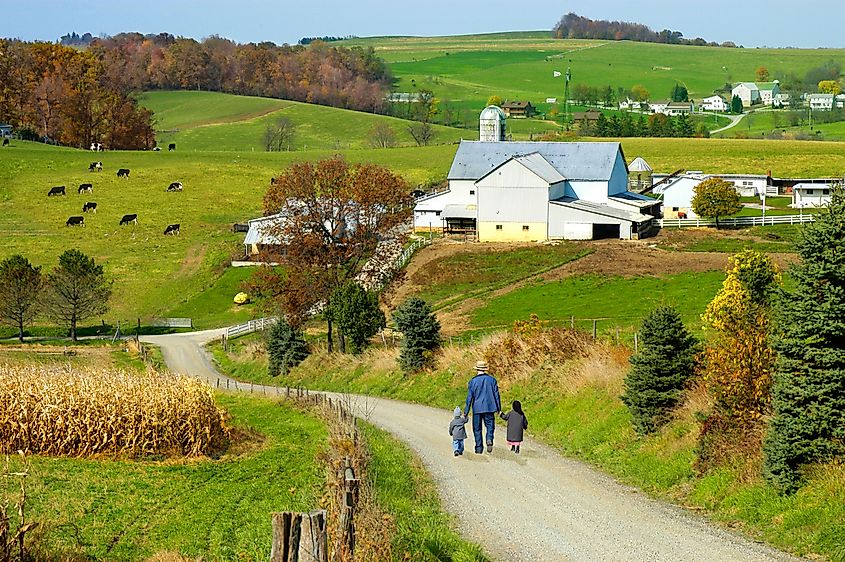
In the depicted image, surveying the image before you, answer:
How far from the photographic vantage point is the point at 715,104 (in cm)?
18325

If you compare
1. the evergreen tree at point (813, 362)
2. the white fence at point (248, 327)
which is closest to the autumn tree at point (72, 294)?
the white fence at point (248, 327)

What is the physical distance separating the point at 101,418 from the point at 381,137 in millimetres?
110877

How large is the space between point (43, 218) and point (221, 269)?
18251mm

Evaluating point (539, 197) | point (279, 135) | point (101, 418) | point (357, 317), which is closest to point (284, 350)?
point (357, 317)

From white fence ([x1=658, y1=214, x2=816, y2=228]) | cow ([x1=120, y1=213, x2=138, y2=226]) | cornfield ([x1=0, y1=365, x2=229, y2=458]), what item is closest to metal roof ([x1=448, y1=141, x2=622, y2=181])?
white fence ([x1=658, y1=214, x2=816, y2=228])

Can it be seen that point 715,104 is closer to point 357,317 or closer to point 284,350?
point 357,317

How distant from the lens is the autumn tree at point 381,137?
→ 127125 millimetres

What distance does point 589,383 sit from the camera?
19547 mm

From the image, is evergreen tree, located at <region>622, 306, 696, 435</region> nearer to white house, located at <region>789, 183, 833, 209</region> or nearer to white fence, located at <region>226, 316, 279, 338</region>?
white fence, located at <region>226, 316, 279, 338</region>

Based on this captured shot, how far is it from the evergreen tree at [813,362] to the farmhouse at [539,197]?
5132 cm

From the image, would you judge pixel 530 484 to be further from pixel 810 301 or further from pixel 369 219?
pixel 369 219

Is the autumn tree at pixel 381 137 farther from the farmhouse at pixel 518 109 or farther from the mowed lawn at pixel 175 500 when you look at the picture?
the mowed lawn at pixel 175 500

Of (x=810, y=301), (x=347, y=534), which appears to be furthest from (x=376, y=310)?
(x=347, y=534)

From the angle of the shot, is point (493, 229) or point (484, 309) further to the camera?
point (493, 229)
